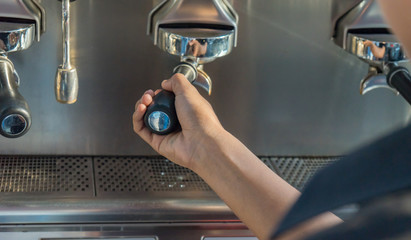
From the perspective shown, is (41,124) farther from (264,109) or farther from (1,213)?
(264,109)

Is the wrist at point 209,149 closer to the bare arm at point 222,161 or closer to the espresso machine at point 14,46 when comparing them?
the bare arm at point 222,161

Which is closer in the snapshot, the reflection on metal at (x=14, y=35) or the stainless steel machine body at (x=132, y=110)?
the reflection on metal at (x=14, y=35)

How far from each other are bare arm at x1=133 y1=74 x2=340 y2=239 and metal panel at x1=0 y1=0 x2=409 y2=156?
0.18 m

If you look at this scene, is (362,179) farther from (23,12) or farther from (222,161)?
(23,12)

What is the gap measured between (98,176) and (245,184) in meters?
0.31

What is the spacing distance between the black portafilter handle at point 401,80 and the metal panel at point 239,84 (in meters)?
0.16

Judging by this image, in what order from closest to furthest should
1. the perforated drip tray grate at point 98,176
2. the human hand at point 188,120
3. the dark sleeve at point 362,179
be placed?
the dark sleeve at point 362,179, the human hand at point 188,120, the perforated drip tray grate at point 98,176

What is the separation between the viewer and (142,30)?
37.6 inches

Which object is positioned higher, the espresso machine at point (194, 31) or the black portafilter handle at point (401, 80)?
the espresso machine at point (194, 31)

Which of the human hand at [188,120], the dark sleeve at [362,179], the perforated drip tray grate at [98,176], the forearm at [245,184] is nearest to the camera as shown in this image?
the dark sleeve at [362,179]

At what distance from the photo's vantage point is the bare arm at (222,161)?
0.68 metres

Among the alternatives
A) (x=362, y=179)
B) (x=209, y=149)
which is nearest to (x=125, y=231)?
(x=209, y=149)

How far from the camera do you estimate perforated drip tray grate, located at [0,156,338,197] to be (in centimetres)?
89

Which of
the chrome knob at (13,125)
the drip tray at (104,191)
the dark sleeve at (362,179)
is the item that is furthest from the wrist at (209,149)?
the dark sleeve at (362,179)
